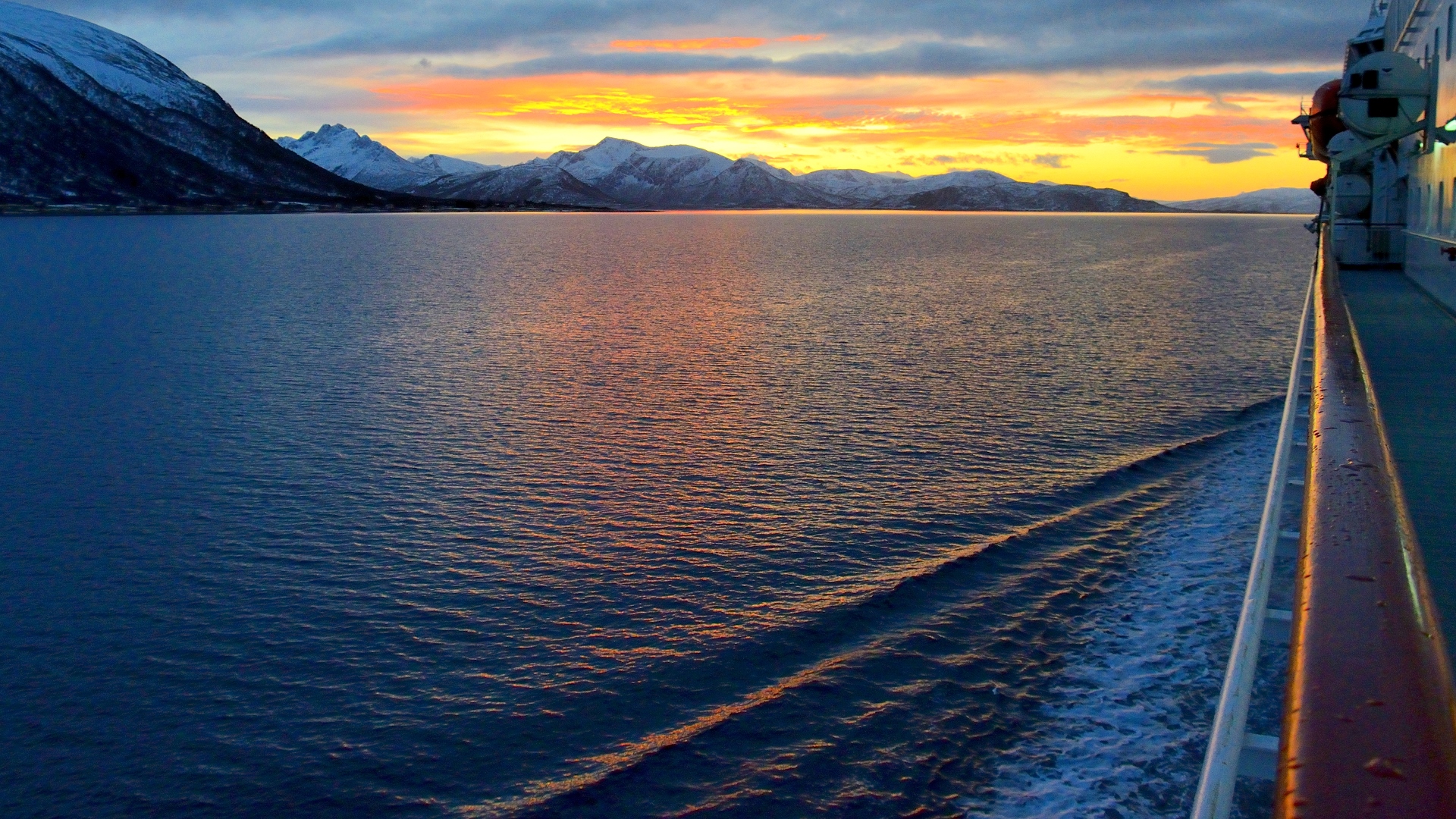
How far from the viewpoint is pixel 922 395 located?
23.5 metres

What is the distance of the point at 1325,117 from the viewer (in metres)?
41.1

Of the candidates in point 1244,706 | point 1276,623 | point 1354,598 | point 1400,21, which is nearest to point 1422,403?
point 1276,623

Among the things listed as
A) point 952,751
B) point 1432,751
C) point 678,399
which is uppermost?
point 1432,751

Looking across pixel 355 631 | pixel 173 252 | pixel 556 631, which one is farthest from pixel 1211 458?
pixel 173 252

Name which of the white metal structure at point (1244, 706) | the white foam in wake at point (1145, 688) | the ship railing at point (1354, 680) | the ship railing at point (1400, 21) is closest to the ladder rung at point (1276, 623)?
the white metal structure at point (1244, 706)

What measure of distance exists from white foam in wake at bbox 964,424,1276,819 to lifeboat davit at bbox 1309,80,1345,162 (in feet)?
107

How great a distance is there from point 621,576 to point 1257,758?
1005 centimetres

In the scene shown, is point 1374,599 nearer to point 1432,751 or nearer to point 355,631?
point 1432,751

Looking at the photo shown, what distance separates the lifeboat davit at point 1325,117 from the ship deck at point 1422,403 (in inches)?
887

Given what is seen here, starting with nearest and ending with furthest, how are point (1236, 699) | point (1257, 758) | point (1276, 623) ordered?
point (1236, 699) < point (1257, 758) < point (1276, 623)

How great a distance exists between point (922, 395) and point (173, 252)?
79.4 metres

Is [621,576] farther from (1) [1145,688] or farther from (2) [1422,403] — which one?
(2) [1422,403]

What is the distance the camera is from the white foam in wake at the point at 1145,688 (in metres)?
8.57

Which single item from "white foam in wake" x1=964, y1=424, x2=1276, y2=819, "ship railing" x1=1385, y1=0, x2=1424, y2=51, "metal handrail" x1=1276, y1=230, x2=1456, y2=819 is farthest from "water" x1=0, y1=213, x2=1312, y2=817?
"ship railing" x1=1385, y1=0, x2=1424, y2=51
